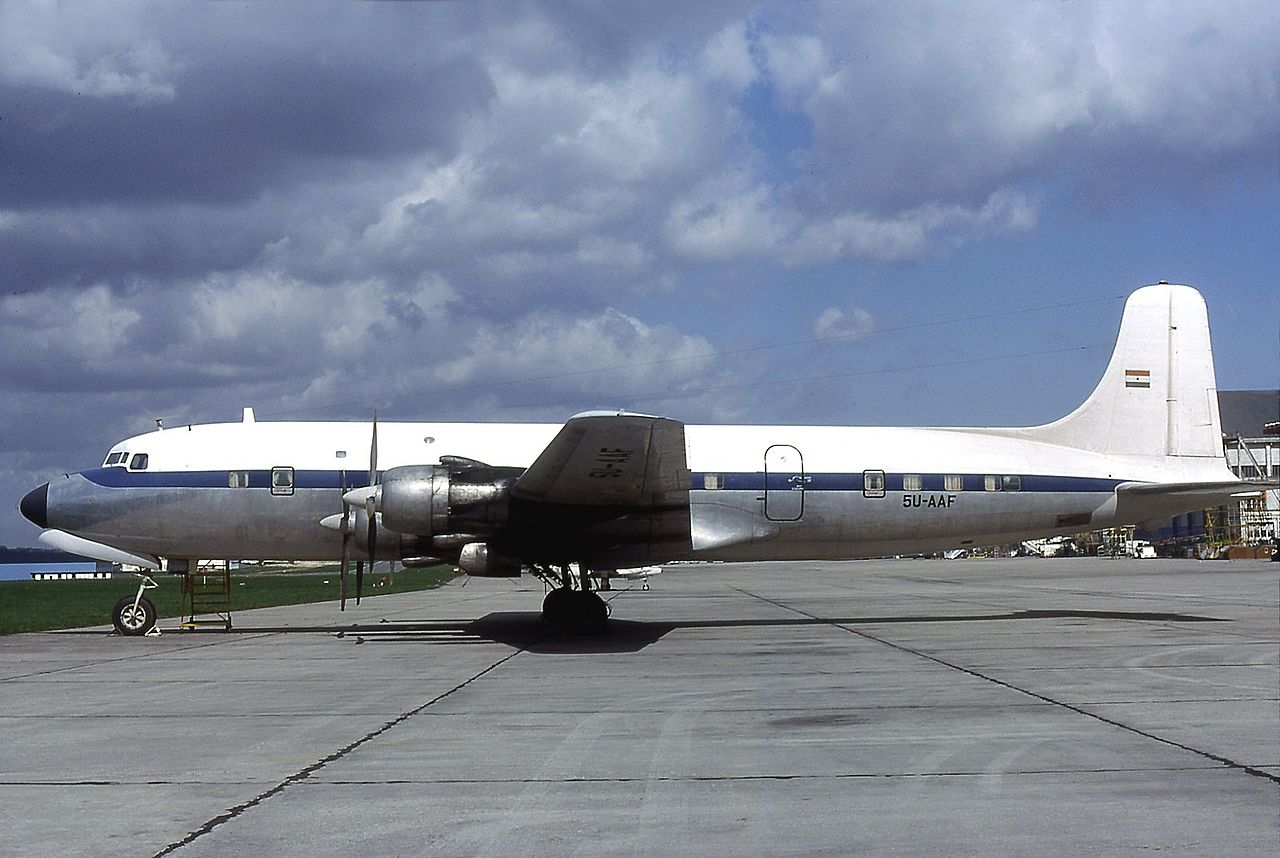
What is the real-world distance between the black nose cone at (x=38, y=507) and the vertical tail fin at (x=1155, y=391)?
1791 cm

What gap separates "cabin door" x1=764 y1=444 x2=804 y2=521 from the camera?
62.6 feet

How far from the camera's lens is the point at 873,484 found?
64.3 feet

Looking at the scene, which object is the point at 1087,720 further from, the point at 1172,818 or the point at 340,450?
the point at 340,450

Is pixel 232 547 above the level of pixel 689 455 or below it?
below

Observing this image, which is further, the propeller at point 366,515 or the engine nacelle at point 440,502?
the propeller at point 366,515

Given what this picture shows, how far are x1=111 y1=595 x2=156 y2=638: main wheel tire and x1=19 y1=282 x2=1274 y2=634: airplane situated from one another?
2.53ft

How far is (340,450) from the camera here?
1864cm

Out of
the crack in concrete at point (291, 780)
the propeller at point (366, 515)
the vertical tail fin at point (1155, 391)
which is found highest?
the vertical tail fin at point (1155, 391)

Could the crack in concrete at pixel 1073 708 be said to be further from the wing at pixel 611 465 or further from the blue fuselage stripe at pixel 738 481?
the wing at pixel 611 465

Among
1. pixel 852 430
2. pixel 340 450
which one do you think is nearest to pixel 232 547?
pixel 340 450

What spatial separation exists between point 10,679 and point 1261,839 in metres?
13.0

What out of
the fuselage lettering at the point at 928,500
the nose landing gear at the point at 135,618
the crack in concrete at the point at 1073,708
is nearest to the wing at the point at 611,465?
the crack in concrete at the point at 1073,708

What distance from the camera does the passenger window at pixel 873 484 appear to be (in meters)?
19.6

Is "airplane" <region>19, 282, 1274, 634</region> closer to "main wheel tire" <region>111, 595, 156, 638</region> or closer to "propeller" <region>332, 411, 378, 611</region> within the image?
"propeller" <region>332, 411, 378, 611</region>
